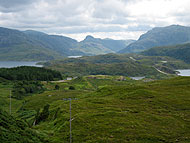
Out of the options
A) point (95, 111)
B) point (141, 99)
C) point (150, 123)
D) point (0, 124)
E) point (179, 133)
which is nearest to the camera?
point (0, 124)

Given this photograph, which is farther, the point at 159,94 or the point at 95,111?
the point at 159,94

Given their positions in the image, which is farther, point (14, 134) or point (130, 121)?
point (130, 121)

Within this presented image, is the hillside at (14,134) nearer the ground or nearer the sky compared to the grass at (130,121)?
nearer the sky

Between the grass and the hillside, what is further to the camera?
the grass

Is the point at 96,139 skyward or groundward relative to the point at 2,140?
groundward

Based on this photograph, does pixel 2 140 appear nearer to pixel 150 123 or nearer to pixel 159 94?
pixel 150 123

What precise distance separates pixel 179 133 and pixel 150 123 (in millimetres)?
9283

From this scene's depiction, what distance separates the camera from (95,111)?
7525 centimetres

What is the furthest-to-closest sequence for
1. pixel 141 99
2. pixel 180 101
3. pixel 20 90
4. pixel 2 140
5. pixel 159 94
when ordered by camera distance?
pixel 20 90 < pixel 159 94 < pixel 141 99 < pixel 180 101 < pixel 2 140

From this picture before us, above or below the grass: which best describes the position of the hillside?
above

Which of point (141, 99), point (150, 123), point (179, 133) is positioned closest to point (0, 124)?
point (150, 123)

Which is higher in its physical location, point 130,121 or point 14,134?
point 14,134

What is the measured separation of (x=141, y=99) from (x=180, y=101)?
15738 mm

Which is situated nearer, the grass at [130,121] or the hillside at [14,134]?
the hillside at [14,134]
